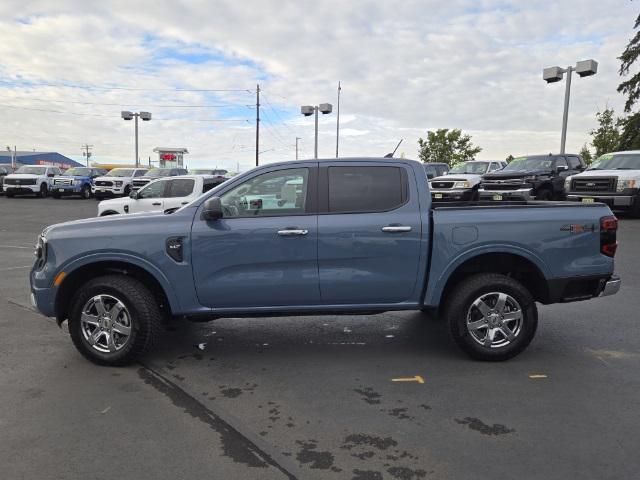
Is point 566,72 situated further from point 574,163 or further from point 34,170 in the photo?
point 34,170

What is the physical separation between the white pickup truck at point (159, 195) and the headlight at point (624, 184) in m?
11.5

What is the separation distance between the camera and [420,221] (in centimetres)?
460

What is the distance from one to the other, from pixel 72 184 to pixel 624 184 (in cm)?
2621

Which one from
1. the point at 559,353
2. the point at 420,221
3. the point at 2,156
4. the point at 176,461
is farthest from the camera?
the point at 2,156

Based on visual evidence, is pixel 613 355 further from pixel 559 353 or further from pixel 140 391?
pixel 140 391

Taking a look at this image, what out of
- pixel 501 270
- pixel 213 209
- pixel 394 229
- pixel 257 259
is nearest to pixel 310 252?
pixel 257 259

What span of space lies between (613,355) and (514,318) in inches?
41.1

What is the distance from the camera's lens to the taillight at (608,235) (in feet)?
15.4

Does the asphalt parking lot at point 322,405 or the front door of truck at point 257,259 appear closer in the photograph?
the asphalt parking lot at point 322,405

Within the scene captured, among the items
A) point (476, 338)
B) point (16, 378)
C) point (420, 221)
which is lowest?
point (16, 378)

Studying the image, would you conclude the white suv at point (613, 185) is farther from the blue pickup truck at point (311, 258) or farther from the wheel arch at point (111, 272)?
the wheel arch at point (111, 272)

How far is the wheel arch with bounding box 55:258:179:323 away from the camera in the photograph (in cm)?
454

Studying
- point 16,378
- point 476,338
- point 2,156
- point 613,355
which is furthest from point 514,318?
point 2,156

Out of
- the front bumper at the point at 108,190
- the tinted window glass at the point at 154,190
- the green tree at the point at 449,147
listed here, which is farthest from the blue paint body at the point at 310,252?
the green tree at the point at 449,147
